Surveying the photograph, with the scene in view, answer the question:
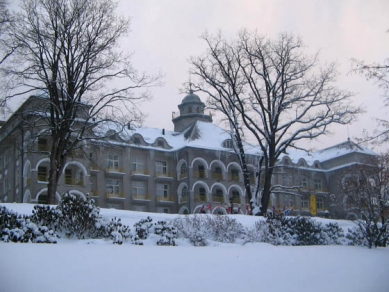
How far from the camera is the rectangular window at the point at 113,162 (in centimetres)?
5003

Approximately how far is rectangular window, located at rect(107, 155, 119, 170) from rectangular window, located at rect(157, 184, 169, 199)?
5080mm

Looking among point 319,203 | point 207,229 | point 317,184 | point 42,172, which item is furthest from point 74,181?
point 319,203

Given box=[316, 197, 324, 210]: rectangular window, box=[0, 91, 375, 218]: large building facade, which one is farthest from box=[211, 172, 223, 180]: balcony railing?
box=[316, 197, 324, 210]: rectangular window

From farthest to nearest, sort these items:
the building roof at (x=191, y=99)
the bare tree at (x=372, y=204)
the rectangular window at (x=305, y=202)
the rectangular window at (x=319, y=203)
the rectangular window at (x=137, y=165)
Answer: the rectangular window at (x=319, y=203) → the building roof at (x=191, y=99) → the rectangular window at (x=305, y=202) → the rectangular window at (x=137, y=165) → the bare tree at (x=372, y=204)

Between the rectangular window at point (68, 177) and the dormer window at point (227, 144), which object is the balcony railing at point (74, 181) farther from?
the dormer window at point (227, 144)

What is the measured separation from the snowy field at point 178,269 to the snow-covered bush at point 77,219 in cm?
51

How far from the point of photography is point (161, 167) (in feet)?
174

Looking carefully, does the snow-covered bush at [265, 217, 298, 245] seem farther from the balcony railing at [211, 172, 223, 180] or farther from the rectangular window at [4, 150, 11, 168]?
the balcony railing at [211, 172, 223, 180]

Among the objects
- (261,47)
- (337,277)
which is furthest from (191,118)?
(337,277)

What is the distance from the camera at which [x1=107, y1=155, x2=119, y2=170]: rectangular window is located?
164 feet

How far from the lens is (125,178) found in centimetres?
5028

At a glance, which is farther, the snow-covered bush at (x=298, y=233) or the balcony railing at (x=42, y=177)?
the balcony railing at (x=42, y=177)

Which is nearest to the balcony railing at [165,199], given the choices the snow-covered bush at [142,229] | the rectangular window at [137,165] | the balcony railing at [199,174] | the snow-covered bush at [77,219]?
the rectangular window at [137,165]

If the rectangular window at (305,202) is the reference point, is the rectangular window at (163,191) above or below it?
above
